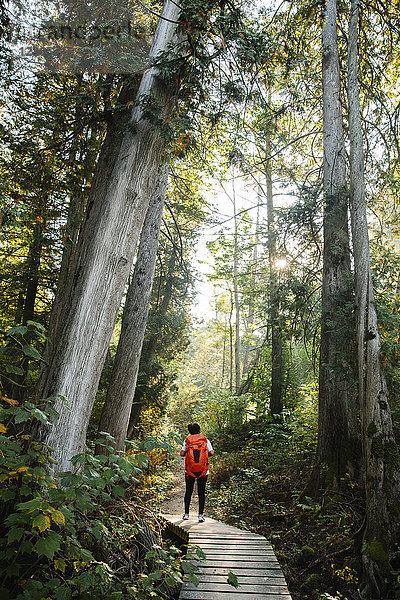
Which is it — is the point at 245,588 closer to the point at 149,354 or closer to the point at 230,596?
the point at 230,596

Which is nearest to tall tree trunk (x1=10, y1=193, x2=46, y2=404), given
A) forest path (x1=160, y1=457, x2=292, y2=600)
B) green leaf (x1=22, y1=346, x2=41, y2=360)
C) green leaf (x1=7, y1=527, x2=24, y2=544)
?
forest path (x1=160, y1=457, x2=292, y2=600)

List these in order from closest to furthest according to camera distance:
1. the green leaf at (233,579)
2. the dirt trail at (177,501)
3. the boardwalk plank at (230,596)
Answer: the green leaf at (233,579) → the boardwalk plank at (230,596) → the dirt trail at (177,501)

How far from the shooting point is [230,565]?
13.3 feet

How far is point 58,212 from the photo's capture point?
6.75 meters

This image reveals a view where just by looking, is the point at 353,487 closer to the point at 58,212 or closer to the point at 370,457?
the point at 370,457

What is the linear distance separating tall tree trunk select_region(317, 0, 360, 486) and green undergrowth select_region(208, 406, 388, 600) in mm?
649

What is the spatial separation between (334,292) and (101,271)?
172 inches

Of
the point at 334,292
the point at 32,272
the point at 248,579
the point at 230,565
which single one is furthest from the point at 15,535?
the point at 32,272

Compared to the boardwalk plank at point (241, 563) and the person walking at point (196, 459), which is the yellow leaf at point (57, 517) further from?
the person walking at point (196, 459)

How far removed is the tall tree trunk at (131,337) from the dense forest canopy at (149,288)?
38 millimetres

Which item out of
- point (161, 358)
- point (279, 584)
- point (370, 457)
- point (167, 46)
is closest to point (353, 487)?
Result: point (370, 457)

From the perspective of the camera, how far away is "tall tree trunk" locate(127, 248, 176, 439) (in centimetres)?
1079

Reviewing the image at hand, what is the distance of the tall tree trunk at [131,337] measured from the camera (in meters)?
6.25

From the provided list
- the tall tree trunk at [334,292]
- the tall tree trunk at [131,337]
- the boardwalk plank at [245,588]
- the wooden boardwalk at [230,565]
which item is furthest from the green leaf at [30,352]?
the tall tree trunk at [334,292]
